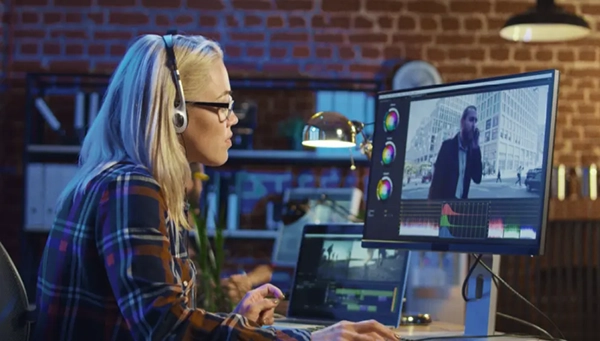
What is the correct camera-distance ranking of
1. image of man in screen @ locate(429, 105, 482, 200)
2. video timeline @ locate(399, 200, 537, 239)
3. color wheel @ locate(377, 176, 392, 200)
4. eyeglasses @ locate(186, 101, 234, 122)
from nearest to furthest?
eyeglasses @ locate(186, 101, 234, 122), video timeline @ locate(399, 200, 537, 239), image of man in screen @ locate(429, 105, 482, 200), color wheel @ locate(377, 176, 392, 200)

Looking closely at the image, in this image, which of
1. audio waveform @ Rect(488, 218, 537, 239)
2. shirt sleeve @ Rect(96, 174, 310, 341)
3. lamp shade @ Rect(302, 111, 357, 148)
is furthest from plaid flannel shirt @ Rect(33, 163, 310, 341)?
lamp shade @ Rect(302, 111, 357, 148)

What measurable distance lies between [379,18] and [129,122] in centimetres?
365

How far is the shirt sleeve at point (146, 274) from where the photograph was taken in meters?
1.22

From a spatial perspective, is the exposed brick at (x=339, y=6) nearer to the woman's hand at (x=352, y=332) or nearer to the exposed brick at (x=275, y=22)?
the exposed brick at (x=275, y=22)

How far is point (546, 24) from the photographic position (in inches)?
155

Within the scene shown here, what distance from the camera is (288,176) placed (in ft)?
15.8

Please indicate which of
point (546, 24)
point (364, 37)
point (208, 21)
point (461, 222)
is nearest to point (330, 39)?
point (364, 37)

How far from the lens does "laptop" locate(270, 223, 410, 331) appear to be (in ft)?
6.61

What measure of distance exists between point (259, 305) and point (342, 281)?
475 mm

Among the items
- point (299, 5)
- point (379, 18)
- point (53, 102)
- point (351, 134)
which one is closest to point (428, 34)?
point (379, 18)

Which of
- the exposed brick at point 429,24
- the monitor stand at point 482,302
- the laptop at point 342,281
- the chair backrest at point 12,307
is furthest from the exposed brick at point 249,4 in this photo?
the chair backrest at point 12,307

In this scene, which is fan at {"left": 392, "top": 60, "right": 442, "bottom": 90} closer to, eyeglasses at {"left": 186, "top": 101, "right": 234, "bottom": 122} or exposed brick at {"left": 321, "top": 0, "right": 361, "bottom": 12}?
exposed brick at {"left": 321, "top": 0, "right": 361, "bottom": 12}

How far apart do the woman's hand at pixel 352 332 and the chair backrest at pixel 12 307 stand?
51 cm

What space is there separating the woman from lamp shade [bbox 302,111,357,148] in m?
0.68
